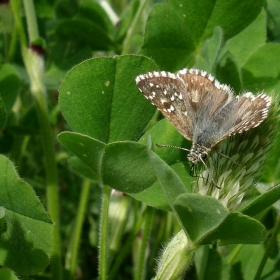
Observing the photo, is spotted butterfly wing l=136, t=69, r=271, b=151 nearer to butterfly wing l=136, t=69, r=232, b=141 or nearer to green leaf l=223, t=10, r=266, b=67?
butterfly wing l=136, t=69, r=232, b=141

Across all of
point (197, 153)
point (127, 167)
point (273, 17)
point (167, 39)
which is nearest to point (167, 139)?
point (197, 153)

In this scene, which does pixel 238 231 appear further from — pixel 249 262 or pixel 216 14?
pixel 216 14

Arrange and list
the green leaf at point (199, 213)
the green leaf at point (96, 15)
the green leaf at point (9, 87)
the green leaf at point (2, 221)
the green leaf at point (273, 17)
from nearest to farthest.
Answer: the green leaf at point (199, 213) → the green leaf at point (2, 221) → the green leaf at point (9, 87) → the green leaf at point (273, 17) → the green leaf at point (96, 15)

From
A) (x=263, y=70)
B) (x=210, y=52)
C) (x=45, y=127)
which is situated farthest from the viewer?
(x=45, y=127)

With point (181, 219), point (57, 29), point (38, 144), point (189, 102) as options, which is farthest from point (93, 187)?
point (181, 219)

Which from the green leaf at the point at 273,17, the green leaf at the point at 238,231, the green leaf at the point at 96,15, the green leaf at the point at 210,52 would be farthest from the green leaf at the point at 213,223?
the green leaf at the point at 96,15

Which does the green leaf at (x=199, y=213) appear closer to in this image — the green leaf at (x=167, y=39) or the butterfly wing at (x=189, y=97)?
the butterfly wing at (x=189, y=97)

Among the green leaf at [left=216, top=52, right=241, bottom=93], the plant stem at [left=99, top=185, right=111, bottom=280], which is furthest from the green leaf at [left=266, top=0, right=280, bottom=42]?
the plant stem at [left=99, top=185, right=111, bottom=280]
